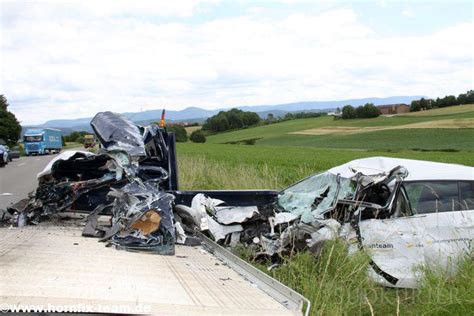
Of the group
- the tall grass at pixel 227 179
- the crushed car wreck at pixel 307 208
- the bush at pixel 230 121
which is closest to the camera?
the crushed car wreck at pixel 307 208

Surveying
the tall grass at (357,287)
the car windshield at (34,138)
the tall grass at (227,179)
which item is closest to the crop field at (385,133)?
the car windshield at (34,138)

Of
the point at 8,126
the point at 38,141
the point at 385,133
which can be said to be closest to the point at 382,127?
the point at 385,133

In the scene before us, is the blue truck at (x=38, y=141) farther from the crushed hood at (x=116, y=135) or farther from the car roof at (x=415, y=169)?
the car roof at (x=415, y=169)

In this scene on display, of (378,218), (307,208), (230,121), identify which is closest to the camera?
(378,218)

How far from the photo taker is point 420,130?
5809 cm

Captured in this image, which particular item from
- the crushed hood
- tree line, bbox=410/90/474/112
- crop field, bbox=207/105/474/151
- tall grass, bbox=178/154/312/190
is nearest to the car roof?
the crushed hood

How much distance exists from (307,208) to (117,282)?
403 centimetres

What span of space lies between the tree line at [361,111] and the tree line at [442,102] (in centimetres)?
603

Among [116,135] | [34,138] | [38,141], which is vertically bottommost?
[38,141]

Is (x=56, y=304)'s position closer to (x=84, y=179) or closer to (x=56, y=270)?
(x=56, y=270)

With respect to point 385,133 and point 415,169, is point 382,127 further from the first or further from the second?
point 415,169

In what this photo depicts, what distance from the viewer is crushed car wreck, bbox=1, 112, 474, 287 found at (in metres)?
5.54

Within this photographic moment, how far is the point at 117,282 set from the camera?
290 centimetres

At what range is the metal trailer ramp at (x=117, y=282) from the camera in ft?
8.27
